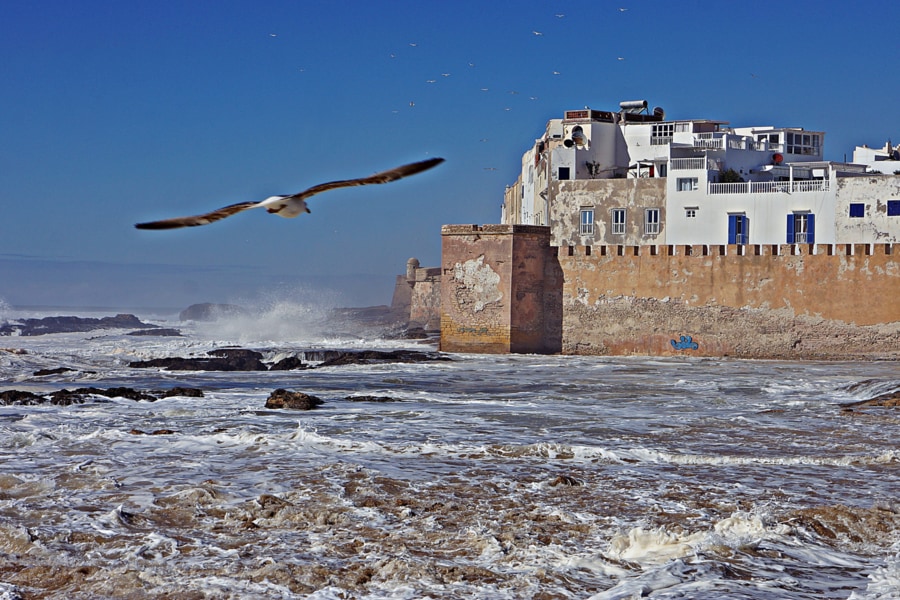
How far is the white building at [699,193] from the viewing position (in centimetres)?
2864

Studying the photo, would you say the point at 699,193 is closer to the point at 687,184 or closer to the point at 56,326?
the point at 687,184

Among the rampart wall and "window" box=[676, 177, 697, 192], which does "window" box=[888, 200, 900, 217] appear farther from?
the rampart wall

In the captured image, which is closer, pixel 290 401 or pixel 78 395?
pixel 290 401

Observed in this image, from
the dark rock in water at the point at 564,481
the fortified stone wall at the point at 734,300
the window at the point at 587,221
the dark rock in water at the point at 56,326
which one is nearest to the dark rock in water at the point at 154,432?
the dark rock in water at the point at 564,481

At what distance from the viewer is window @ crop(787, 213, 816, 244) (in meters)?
28.9

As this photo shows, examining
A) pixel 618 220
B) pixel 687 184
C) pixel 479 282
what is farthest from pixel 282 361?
pixel 687 184

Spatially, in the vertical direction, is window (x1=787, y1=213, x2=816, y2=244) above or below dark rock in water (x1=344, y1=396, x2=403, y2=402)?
above

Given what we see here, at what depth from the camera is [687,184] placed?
3012cm

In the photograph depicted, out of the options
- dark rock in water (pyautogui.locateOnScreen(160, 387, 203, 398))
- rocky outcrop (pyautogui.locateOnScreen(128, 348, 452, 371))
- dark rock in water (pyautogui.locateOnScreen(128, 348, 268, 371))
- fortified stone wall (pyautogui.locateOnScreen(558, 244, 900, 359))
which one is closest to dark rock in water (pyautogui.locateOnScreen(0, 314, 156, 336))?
rocky outcrop (pyautogui.locateOnScreen(128, 348, 452, 371))

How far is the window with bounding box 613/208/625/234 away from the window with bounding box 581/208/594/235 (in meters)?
0.65

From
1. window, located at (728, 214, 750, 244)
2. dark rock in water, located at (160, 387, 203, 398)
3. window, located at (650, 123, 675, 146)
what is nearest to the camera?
dark rock in water, located at (160, 387, 203, 398)

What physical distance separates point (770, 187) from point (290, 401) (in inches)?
793

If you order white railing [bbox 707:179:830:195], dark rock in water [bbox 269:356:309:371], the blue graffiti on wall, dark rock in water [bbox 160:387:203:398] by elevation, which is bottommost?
dark rock in water [bbox 160:387:203:398]

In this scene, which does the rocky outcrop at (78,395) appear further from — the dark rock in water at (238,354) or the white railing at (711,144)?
the white railing at (711,144)
